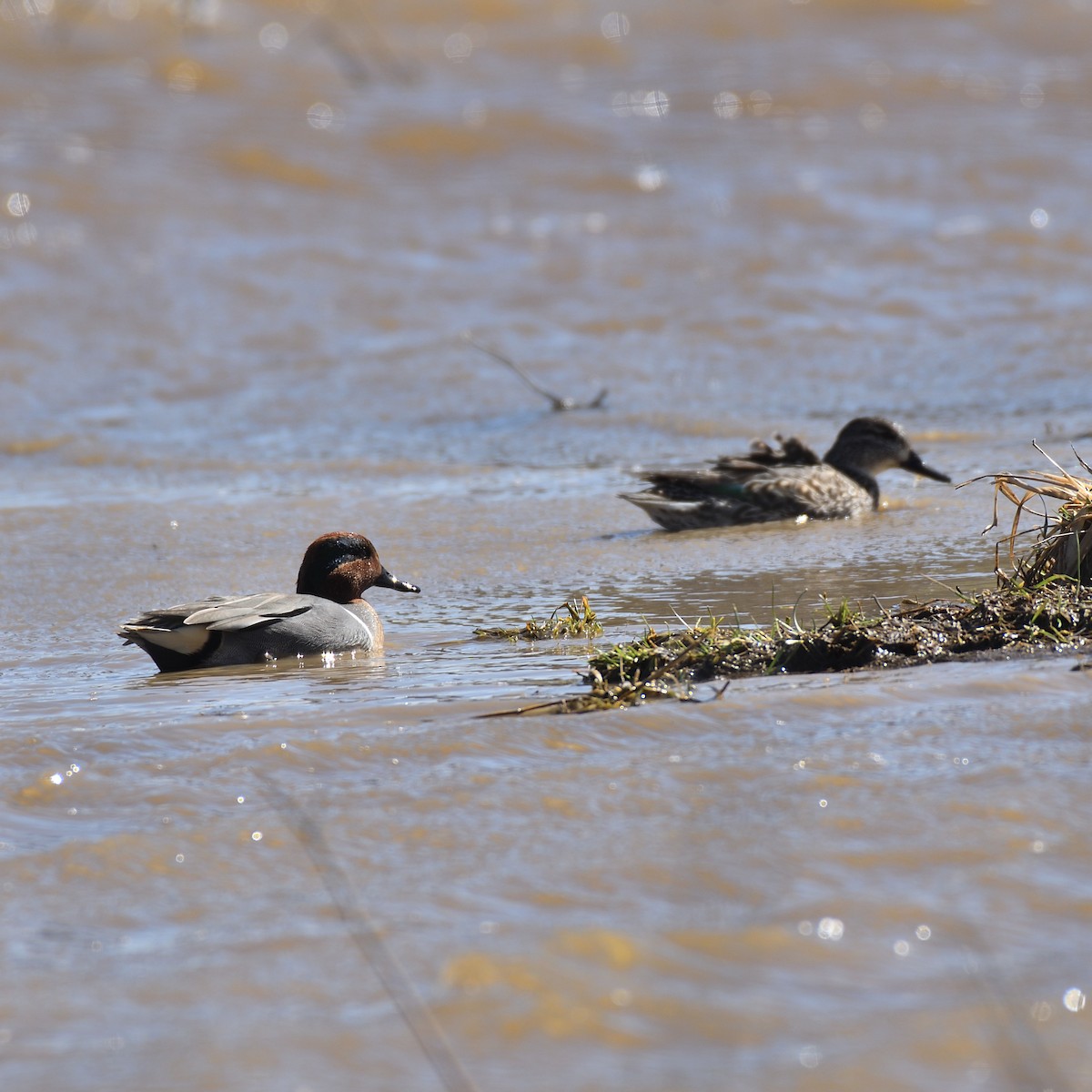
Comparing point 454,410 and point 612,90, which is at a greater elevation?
point 612,90

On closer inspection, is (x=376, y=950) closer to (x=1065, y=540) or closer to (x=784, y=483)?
(x=1065, y=540)

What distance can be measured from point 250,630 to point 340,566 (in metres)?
0.74

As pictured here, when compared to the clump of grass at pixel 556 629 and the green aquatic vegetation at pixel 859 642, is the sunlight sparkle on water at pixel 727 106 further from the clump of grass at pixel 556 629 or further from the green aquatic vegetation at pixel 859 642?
the green aquatic vegetation at pixel 859 642

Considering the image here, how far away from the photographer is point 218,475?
32.9 ft

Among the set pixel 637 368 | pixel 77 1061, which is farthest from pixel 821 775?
pixel 637 368

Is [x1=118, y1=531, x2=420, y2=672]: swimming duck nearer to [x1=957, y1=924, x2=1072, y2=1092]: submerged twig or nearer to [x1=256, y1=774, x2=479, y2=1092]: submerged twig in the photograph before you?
[x1=256, y1=774, x2=479, y2=1092]: submerged twig

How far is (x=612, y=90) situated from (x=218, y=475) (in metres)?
10.3

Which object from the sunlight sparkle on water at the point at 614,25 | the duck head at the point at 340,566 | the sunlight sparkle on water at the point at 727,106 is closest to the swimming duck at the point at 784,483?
the duck head at the point at 340,566

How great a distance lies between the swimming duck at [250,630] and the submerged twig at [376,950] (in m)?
2.13

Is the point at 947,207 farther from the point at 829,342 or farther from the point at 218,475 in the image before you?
the point at 218,475

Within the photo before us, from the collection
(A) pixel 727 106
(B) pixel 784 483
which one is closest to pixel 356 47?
(A) pixel 727 106

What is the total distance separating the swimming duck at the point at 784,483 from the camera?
8406 millimetres

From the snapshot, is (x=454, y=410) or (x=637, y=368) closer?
(x=454, y=410)

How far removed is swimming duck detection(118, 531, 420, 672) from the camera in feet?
19.1
